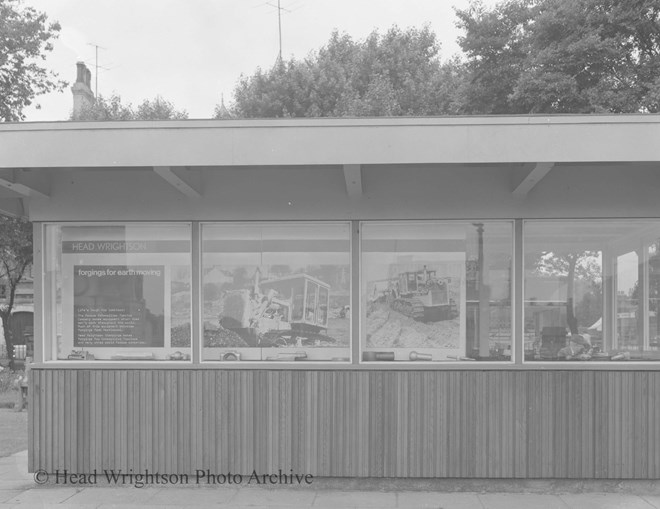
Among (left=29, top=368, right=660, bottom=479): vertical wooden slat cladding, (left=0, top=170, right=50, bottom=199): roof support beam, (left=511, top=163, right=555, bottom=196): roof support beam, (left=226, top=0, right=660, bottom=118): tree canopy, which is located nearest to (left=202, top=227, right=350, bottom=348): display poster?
(left=29, top=368, right=660, bottom=479): vertical wooden slat cladding

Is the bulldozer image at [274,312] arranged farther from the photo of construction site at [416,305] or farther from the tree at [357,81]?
the tree at [357,81]

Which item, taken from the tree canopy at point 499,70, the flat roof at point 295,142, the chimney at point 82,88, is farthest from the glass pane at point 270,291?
the chimney at point 82,88

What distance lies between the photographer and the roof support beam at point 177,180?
5.22m

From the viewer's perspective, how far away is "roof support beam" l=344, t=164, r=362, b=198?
5245 mm

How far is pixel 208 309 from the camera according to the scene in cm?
605

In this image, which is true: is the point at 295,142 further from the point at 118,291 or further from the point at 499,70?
the point at 499,70

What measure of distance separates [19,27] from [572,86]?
15.7m

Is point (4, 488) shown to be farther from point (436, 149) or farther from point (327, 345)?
point (436, 149)

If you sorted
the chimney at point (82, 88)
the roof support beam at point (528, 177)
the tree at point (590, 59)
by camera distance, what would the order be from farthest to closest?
the chimney at point (82, 88) → the tree at point (590, 59) → the roof support beam at point (528, 177)

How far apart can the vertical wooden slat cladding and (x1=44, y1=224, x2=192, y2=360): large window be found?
279 mm

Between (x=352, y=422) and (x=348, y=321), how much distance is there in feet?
3.08

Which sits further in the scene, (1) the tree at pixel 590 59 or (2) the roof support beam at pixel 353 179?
(1) the tree at pixel 590 59

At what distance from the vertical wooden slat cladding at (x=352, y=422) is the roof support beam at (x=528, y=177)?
5.50 feet

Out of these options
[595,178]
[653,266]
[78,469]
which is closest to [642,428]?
[653,266]
